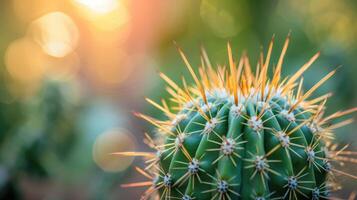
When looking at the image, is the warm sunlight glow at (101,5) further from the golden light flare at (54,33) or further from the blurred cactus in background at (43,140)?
the blurred cactus in background at (43,140)

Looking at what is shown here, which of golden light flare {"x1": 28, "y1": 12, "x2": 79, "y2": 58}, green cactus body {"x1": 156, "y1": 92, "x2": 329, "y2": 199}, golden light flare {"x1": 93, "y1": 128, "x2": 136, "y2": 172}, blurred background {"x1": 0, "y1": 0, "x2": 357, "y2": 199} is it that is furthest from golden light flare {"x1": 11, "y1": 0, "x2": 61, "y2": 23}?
green cactus body {"x1": 156, "y1": 92, "x2": 329, "y2": 199}

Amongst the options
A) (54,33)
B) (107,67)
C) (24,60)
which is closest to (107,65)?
(107,67)

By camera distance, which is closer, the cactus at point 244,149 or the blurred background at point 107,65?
the cactus at point 244,149

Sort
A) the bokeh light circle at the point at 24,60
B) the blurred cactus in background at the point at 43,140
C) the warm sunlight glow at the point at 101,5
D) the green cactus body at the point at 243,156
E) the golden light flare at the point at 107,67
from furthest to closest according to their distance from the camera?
1. the golden light flare at the point at 107,67
2. the warm sunlight glow at the point at 101,5
3. the bokeh light circle at the point at 24,60
4. the blurred cactus in background at the point at 43,140
5. the green cactus body at the point at 243,156

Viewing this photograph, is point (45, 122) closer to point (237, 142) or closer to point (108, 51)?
point (237, 142)

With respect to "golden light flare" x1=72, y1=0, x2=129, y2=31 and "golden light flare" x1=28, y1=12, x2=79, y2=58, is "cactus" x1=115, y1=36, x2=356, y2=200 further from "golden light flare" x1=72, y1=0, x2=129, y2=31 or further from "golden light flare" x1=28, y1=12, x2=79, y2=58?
"golden light flare" x1=72, y1=0, x2=129, y2=31

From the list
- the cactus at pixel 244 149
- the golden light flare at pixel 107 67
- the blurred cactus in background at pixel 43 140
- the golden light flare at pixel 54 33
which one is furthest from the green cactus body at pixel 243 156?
the golden light flare at pixel 107 67
